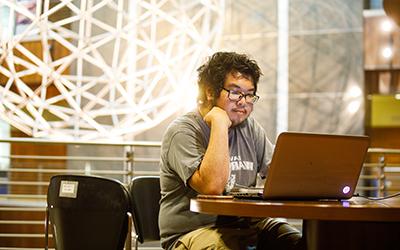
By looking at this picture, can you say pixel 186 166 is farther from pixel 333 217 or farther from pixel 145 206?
pixel 333 217

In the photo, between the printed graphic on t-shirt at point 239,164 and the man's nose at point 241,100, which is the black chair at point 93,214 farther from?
the man's nose at point 241,100

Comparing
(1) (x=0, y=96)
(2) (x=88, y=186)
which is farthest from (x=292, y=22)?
(2) (x=88, y=186)

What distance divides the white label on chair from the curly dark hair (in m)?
0.66

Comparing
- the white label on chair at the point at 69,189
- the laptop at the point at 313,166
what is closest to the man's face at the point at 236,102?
the laptop at the point at 313,166

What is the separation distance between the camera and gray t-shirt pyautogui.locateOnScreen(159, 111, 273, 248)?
2.54 m

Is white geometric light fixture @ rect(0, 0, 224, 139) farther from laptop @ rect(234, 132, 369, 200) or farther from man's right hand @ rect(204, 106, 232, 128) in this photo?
laptop @ rect(234, 132, 369, 200)

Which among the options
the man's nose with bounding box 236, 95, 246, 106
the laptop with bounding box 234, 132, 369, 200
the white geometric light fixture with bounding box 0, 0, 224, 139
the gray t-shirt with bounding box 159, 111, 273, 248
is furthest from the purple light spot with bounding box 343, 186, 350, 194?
the white geometric light fixture with bounding box 0, 0, 224, 139

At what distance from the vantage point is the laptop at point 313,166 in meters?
2.13

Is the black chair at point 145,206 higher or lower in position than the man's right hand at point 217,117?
lower

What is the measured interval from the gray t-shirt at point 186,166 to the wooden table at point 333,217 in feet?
1.29

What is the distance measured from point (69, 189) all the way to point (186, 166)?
2.14 ft

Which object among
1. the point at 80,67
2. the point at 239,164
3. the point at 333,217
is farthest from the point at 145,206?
the point at 80,67

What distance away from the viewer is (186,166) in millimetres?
2480

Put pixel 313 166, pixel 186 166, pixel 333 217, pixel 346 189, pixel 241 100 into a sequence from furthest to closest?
pixel 241 100, pixel 186 166, pixel 346 189, pixel 313 166, pixel 333 217
